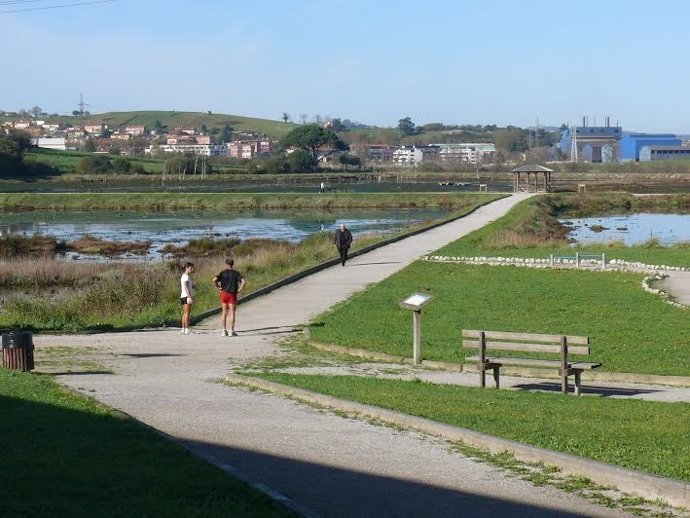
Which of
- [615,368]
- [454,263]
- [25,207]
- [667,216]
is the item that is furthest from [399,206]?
[615,368]

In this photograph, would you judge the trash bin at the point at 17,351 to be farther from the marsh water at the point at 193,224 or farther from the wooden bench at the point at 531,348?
the marsh water at the point at 193,224

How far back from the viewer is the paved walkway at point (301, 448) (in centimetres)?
955

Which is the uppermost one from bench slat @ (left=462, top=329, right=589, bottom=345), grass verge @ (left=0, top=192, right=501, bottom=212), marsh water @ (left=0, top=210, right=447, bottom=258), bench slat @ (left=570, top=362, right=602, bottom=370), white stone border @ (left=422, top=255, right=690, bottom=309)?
bench slat @ (left=462, top=329, right=589, bottom=345)

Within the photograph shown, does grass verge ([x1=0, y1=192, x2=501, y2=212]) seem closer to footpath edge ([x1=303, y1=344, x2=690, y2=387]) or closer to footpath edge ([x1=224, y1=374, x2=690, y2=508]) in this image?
footpath edge ([x1=303, y1=344, x2=690, y2=387])

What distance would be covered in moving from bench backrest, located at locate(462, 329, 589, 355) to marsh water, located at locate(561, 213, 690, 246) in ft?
108

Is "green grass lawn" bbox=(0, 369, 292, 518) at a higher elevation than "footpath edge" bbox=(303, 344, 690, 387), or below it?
higher

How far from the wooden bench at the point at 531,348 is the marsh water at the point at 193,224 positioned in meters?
36.4

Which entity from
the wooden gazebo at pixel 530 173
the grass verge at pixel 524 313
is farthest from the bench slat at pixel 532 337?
the wooden gazebo at pixel 530 173

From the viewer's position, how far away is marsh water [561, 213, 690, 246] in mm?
55812

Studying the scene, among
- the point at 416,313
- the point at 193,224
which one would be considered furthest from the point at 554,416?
the point at 193,224

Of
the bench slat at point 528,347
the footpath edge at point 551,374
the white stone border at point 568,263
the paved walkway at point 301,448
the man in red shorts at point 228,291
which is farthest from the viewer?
the white stone border at point 568,263

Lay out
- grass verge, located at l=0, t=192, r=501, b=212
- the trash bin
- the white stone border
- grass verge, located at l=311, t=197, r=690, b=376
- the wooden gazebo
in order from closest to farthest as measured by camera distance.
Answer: the trash bin < grass verge, located at l=311, t=197, r=690, b=376 < the white stone border < the wooden gazebo < grass verge, located at l=0, t=192, r=501, b=212

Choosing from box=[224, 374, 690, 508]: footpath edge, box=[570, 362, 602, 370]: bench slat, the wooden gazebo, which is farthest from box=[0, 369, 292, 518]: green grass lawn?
the wooden gazebo

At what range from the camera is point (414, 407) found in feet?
45.7
